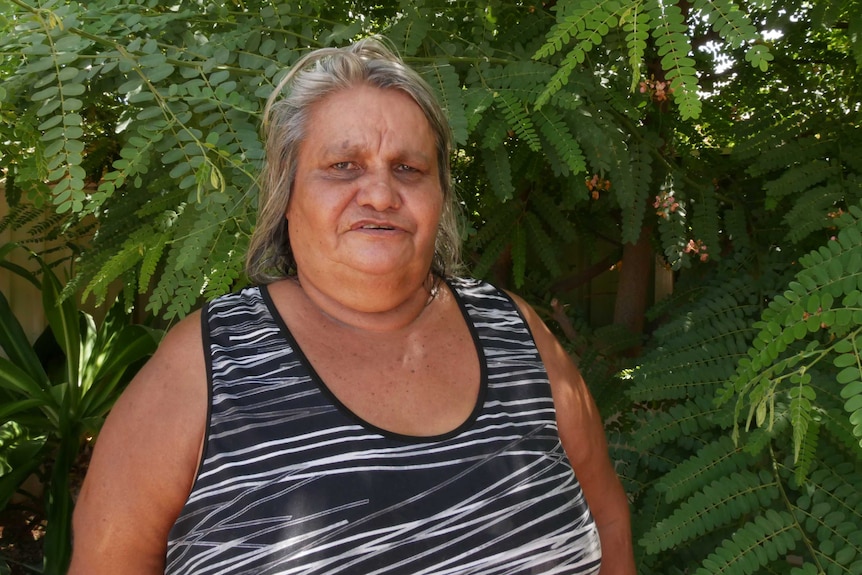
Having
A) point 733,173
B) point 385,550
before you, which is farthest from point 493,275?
Result: point 385,550

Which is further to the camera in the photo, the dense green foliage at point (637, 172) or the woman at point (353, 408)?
the dense green foliage at point (637, 172)

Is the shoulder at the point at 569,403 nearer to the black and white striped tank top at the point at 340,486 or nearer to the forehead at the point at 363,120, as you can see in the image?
the black and white striped tank top at the point at 340,486

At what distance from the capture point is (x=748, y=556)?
1.75 meters

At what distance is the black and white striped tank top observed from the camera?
1.31m

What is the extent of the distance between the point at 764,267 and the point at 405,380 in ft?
4.87

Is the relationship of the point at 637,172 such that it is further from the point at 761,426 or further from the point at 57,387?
the point at 57,387

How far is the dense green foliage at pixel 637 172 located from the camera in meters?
1.70

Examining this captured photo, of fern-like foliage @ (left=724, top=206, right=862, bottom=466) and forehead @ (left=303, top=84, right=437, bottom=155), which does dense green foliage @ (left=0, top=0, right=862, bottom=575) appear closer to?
fern-like foliage @ (left=724, top=206, right=862, bottom=466)

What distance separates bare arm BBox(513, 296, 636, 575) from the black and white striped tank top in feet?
0.48

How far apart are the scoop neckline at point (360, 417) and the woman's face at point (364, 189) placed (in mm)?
105

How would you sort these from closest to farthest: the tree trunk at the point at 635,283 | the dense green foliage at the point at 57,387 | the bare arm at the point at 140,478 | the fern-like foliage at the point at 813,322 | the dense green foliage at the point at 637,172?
1. the bare arm at the point at 140,478
2. the fern-like foliage at the point at 813,322
3. the dense green foliage at the point at 637,172
4. the tree trunk at the point at 635,283
5. the dense green foliage at the point at 57,387

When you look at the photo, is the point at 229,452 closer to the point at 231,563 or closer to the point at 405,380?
the point at 231,563

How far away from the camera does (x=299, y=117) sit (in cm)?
156

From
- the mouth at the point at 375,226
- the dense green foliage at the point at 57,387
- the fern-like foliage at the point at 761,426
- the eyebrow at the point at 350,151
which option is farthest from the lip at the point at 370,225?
the dense green foliage at the point at 57,387
